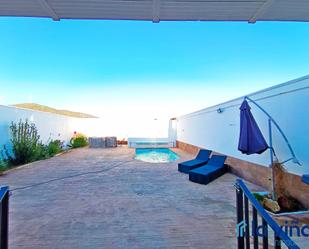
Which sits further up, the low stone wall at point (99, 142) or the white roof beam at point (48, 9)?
the white roof beam at point (48, 9)

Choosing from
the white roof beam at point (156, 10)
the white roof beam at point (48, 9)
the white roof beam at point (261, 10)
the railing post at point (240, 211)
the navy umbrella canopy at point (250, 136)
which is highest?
the white roof beam at point (261, 10)

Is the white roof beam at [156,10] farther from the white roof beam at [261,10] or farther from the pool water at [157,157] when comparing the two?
the pool water at [157,157]

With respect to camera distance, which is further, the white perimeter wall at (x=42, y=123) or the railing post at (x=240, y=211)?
the white perimeter wall at (x=42, y=123)

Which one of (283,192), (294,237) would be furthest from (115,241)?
(283,192)

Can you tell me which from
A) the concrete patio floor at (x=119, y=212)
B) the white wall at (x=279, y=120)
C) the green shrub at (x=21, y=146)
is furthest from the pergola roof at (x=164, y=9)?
the green shrub at (x=21, y=146)

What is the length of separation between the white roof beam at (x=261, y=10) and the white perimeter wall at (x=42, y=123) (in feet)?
32.7

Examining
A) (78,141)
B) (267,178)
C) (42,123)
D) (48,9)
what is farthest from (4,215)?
(78,141)

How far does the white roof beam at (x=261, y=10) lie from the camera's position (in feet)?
6.92

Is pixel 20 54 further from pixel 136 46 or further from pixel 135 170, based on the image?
pixel 135 170

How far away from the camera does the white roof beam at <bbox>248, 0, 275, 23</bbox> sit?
2109mm

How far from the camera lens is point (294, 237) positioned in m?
3.14

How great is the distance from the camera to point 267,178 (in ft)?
18.2

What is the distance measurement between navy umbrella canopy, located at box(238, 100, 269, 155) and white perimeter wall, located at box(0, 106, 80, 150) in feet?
31.2

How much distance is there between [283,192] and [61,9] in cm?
534
